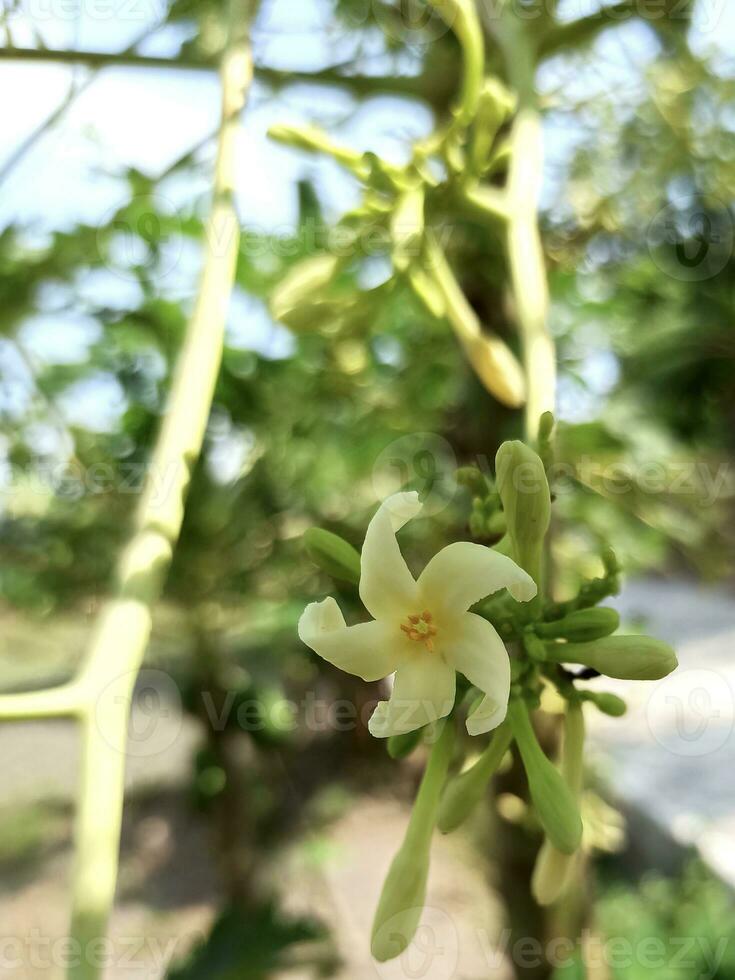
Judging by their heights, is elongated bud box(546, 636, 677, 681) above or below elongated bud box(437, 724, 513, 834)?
above

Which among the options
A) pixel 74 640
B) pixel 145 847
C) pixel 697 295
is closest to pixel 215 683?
pixel 74 640

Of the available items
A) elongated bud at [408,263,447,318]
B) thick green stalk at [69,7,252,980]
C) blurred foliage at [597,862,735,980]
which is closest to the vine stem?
thick green stalk at [69,7,252,980]

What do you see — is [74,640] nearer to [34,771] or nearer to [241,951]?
[34,771]

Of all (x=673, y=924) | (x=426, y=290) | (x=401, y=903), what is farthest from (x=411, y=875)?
(x=673, y=924)

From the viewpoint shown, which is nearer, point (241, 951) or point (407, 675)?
point (407, 675)

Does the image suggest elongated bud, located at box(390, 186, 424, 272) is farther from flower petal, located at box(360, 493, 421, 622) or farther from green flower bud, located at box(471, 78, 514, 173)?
flower petal, located at box(360, 493, 421, 622)

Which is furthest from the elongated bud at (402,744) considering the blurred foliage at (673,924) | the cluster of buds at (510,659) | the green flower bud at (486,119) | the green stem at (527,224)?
the blurred foliage at (673,924)

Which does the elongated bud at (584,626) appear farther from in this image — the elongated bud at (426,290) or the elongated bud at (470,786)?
the elongated bud at (426,290)

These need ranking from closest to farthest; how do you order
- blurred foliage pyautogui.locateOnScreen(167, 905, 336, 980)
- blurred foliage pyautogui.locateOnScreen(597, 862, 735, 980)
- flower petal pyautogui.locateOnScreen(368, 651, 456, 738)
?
flower petal pyautogui.locateOnScreen(368, 651, 456, 738) → blurred foliage pyautogui.locateOnScreen(167, 905, 336, 980) → blurred foliage pyautogui.locateOnScreen(597, 862, 735, 980)
